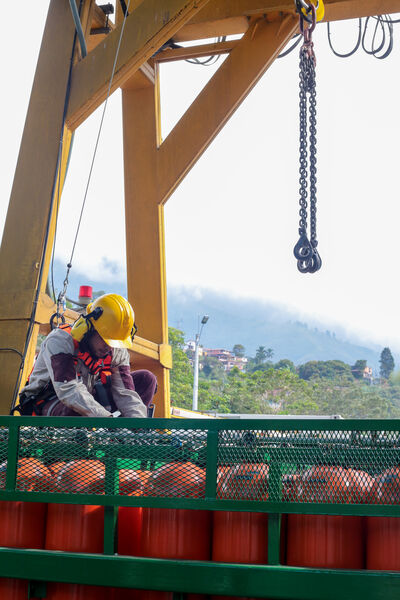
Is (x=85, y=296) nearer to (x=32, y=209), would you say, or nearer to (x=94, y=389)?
(x=32, y=209)

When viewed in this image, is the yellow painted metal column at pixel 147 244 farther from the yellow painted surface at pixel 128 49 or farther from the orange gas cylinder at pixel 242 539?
the orange gas cylinder at pixel 242 539

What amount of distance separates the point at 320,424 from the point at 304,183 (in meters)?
2.76

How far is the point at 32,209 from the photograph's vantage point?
5543 millimetres

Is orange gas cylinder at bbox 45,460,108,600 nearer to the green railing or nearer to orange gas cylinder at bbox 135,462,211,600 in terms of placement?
the green railing

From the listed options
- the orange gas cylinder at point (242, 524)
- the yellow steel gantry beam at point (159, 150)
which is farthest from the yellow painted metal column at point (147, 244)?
the orange gas cylinder at point (242, 524)

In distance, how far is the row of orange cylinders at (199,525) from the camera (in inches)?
107

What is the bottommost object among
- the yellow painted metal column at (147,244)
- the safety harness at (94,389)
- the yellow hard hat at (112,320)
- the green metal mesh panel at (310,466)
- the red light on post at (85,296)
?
the green metal mesh panel at (310,466)

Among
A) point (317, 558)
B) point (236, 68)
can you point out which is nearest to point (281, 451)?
point (317, 558)

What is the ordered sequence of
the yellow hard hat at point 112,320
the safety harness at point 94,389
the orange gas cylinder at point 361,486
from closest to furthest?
the orange gas cylinder at point 361,486 → the safety harness at point 94,389 → the yellow hard hat at point 112,320

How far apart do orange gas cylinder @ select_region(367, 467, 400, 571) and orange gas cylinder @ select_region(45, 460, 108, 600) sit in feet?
3.66

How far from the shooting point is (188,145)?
702 centimetres

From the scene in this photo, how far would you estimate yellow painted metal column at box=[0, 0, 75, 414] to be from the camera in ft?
17.4

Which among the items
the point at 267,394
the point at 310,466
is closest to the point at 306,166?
the point at 310,466

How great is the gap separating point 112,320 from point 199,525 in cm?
207
